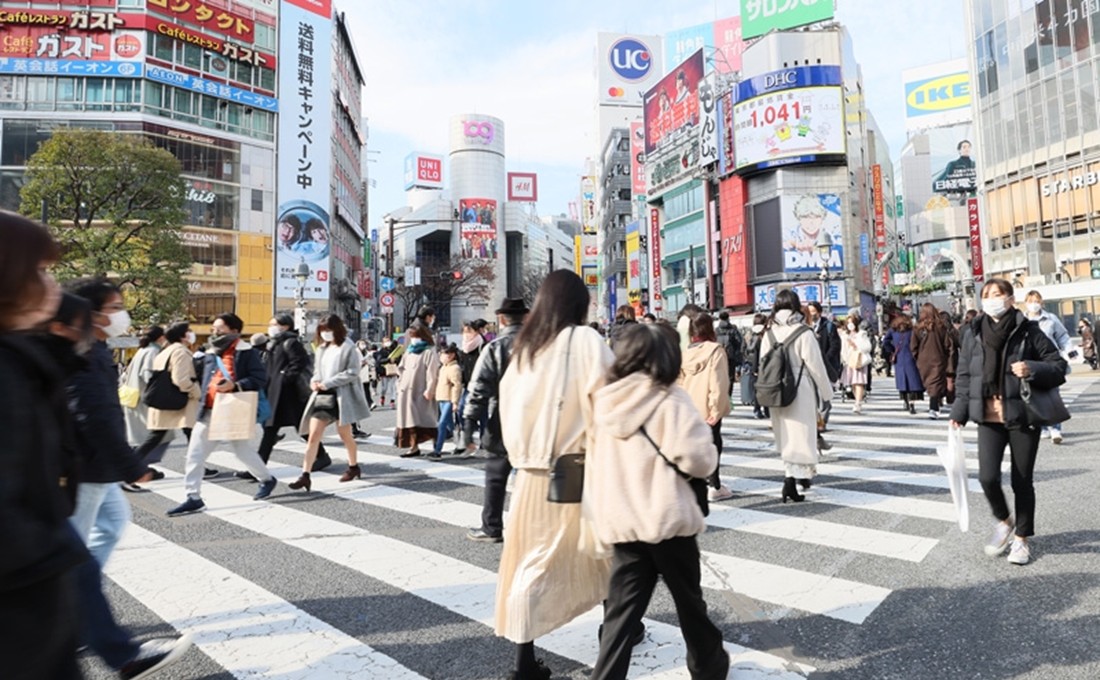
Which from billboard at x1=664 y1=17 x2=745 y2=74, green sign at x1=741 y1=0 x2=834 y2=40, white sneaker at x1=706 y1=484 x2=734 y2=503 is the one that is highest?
billboard at x1=664 y1=17 x2=745 y2=74

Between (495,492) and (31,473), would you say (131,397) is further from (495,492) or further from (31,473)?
(31,473)

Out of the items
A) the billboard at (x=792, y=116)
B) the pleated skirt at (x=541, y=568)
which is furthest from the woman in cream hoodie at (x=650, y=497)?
the billboard at (x=792, y=116)

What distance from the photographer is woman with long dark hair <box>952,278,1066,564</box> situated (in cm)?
376

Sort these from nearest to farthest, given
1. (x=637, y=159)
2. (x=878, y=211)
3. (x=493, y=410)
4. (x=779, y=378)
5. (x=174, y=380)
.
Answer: (x=493, y=410)
(x=779, y=378)
(x=174, y=380)
(x=878, y=211)
(x=637, y=159)

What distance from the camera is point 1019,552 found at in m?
3.76

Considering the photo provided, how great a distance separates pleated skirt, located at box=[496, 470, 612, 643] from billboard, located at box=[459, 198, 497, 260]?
9053cm

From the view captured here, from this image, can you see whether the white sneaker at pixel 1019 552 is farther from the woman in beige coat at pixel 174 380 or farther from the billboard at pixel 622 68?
the billboard at pixel 622 68

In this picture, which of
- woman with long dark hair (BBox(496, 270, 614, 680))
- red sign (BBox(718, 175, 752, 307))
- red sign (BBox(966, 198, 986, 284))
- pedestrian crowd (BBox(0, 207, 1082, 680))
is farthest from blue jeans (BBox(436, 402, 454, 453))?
red sign (BBox(966, 198, 986, 284))

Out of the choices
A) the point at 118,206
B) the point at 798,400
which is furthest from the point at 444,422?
the point at 118,206

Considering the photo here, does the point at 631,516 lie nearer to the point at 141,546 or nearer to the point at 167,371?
the point at 141,546

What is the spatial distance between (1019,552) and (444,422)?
248 inches

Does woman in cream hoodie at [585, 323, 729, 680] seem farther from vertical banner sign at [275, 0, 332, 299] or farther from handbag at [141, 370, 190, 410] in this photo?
vertical banner sign at [275, 0, 332, 299]

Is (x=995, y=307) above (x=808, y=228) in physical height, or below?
below

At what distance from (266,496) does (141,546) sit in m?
1.51
